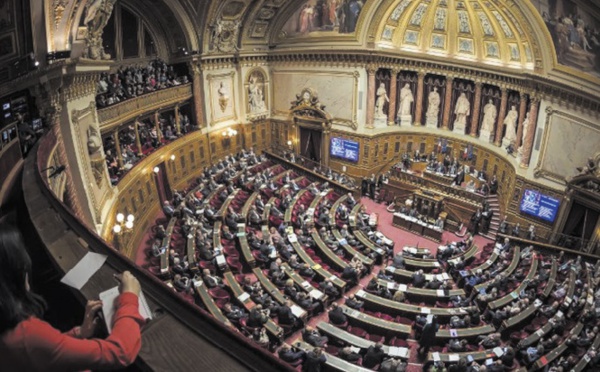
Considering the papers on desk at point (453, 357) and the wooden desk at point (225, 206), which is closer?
the papers on desk at point (453, 357)

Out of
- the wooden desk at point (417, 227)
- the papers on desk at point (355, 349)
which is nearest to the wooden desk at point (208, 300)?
the papers on desk at point (355, 349)

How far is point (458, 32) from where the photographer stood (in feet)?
76.5

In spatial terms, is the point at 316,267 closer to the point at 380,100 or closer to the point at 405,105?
the point at 380,100

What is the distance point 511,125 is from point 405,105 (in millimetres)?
6151

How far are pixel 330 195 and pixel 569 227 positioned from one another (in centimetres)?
1099

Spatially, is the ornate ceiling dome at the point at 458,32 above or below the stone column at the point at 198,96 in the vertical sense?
above

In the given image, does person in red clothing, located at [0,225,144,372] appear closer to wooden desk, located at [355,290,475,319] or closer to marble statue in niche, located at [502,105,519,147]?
wooden desk, located at [355,290,475,319]

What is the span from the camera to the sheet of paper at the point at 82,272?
2.56 metres

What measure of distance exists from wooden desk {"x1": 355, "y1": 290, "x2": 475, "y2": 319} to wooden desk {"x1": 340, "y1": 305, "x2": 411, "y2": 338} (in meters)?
0.77

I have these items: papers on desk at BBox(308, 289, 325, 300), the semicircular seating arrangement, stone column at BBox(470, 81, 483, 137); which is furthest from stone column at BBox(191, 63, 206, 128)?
stone column at BBox(470, 81, 483, 137)

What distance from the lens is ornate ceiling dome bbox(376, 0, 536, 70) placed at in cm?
2078

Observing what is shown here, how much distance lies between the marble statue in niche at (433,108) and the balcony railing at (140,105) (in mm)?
13923

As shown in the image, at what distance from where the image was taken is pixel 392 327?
12.9 meters

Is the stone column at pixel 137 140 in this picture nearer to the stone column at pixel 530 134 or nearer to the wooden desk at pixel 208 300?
the wooden desk at pixel 208 300
